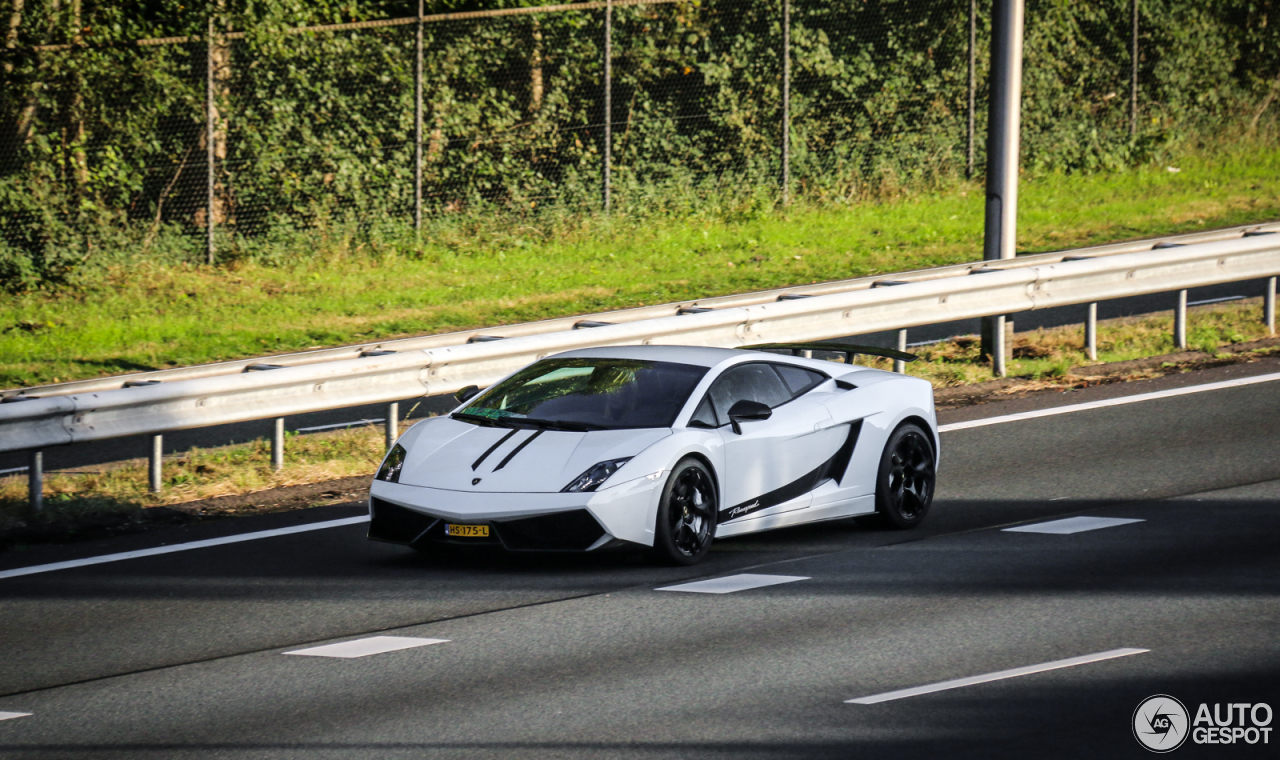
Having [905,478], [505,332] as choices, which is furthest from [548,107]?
[905,478]

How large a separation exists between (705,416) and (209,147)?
43.7 feet

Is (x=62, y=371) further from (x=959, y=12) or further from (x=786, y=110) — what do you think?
(x=959, y=12)

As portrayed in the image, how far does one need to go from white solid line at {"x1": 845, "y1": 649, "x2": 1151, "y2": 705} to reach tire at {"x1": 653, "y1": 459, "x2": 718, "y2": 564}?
2503 millimetres

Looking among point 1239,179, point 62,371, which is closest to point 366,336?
point 62,371

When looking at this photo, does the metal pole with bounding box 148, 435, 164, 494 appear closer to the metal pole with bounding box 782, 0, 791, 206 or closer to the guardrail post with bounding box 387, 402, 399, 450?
the guardrail post with bounding box 387, 402, 399, 450

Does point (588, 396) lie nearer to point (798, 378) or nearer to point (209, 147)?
point (798, 378)

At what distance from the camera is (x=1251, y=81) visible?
3095 cm

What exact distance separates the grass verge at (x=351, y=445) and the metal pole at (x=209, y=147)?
8333 millimetres

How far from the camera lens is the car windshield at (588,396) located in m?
9.74

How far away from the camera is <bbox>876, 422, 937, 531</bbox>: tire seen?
1056 centimetres

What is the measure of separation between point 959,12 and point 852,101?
9.18ft

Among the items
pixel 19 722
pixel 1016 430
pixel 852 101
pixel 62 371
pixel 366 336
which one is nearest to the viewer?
pixel 19 722

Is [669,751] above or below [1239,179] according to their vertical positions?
below

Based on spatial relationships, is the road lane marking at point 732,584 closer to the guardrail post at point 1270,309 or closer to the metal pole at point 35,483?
the metal pole at point 35,483
